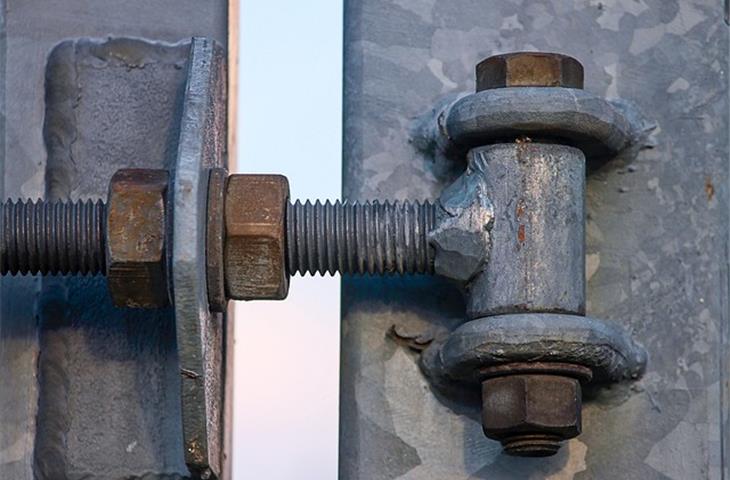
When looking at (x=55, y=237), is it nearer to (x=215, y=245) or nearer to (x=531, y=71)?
(x=215, y=245)

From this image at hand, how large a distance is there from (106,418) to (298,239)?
0.29 meters

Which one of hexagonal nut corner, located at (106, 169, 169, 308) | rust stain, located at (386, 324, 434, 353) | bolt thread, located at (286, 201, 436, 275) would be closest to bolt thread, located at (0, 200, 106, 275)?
hexagonal nut corner, located at (106, 169, 169, 308)

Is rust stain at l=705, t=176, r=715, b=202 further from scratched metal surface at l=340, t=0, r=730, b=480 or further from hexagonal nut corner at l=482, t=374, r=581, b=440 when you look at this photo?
hexagonal nut corner at l=482, t=374, r=581, b=440

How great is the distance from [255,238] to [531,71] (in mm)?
322

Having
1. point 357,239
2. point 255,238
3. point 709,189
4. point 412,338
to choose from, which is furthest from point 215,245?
point 709,189

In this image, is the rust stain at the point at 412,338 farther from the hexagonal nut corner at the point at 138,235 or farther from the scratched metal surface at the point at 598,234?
the hexagonal nut corner at the point at 138,235

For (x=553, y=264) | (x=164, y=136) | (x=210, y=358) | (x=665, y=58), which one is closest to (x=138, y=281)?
(x=210, y=358)

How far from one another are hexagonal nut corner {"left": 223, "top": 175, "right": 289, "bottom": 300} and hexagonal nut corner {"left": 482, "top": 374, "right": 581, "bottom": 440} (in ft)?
0.77

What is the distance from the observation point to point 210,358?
81.3 inches

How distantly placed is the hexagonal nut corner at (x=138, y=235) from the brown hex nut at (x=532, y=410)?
33 cm

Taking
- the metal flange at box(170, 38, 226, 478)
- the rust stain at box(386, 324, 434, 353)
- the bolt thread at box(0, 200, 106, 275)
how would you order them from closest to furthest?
the metal flange at box(170, 38, 226, 478), the bolt thread at box(0, 200, 106, 275), the rust stain at box(386, 324, 434, 353)

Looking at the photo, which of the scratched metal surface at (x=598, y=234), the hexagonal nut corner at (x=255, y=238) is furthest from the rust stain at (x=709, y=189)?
the hexagonal nut corner at (x=255, y=238)

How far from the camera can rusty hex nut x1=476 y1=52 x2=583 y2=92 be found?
83.4 inches

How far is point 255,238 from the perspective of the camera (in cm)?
206
